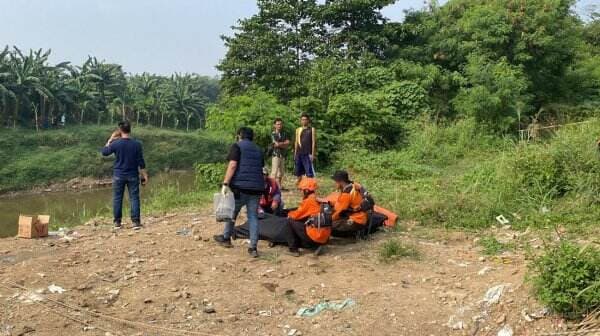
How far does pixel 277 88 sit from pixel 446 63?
6.54 meters

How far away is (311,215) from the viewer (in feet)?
21.1

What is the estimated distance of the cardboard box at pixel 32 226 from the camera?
24.2 feet

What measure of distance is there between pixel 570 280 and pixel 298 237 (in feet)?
9.98

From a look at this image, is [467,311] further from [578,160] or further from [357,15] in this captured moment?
[357,15]

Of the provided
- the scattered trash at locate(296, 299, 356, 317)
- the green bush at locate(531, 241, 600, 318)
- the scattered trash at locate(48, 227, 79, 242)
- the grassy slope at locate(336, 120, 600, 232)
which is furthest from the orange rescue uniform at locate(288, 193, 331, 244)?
the scattered trash at locate(48, 227, 79, 242)

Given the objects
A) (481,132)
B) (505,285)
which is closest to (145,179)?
(505,285)

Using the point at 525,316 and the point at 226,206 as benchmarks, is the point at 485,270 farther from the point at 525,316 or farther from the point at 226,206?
the point at 226,206

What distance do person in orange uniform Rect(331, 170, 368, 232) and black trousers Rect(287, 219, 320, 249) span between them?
16.0 inches

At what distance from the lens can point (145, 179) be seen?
25.7 feet

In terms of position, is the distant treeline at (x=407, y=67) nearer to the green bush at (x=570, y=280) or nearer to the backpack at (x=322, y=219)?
the backpack at (x=322, y=219)

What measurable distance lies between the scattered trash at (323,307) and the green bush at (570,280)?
5.23 feet

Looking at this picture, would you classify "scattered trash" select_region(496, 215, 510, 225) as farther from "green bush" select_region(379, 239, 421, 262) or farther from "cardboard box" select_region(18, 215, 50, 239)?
"cardboard box" select_region(18, 215, 50, 239)

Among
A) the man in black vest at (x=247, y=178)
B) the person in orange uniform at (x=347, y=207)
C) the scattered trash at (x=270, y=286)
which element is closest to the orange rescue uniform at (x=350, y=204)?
the person in orange uniform at (x=347, y=207)

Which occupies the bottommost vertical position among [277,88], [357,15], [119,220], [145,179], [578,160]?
[119,220]
